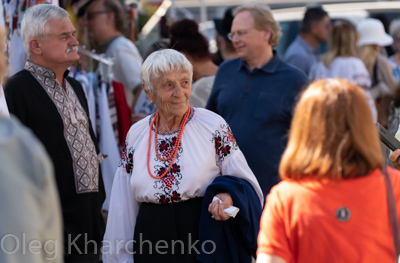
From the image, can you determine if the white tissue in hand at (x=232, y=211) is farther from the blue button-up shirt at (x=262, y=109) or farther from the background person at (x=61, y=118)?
the blue button-up shirt at (x=262, y=109)

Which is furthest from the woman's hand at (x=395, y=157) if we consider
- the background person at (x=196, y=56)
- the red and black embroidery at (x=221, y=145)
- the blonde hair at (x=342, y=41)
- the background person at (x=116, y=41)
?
the blonde hair at (x=342, y=41)

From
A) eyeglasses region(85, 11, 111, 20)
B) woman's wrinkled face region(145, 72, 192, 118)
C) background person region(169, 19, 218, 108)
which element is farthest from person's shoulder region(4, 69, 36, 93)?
eyeglasses region(85, 11, 111, 20)

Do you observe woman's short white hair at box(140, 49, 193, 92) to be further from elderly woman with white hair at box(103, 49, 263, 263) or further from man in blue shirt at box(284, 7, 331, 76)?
man in blue shirt at box(284, 7, 331, 76)

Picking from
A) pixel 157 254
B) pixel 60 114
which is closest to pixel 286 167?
pixel 157 254

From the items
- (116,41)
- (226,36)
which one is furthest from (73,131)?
(226,36)

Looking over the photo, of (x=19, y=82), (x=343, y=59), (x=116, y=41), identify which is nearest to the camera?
(x=19, y=82)

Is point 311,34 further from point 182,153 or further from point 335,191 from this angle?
point 335,191

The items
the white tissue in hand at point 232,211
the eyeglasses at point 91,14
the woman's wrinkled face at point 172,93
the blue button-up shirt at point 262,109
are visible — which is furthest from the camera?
the eyeglasses at point 91,14

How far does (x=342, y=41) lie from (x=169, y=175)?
194 inches

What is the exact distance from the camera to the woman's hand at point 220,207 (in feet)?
11.6

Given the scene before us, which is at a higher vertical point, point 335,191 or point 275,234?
point 335,191

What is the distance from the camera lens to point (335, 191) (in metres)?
2.62

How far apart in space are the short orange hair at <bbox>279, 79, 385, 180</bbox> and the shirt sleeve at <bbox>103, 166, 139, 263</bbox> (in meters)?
1.44

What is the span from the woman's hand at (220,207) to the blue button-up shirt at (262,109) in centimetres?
135
